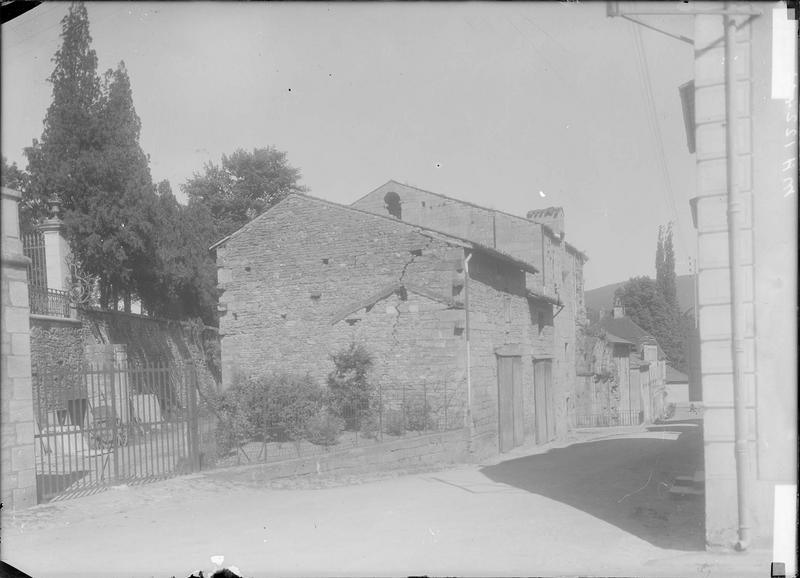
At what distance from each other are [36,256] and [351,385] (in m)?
8.98

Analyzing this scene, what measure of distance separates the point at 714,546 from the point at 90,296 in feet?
58.3

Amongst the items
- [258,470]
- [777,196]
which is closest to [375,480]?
[258,470]

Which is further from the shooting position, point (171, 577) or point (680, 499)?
point (680, 499)

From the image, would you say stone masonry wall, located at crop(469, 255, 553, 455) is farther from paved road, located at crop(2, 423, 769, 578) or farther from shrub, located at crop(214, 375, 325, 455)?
paved road, located at crop(2, 423, 769, 578)

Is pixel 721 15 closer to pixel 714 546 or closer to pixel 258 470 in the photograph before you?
pixel 714 546

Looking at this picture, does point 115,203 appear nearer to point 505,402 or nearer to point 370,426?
point 370,426

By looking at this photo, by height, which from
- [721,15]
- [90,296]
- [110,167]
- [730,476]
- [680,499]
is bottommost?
[680,499]

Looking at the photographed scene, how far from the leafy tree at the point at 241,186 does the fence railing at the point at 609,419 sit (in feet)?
47.2

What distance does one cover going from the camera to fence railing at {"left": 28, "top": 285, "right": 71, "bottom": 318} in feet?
56.1

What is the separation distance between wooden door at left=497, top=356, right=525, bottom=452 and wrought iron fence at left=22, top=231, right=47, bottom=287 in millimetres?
11579

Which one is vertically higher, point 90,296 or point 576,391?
point 90,296

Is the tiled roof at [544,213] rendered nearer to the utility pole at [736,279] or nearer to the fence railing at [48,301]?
the fence railing at [48,301]

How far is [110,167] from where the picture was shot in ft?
68.8

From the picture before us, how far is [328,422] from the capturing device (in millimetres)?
13633
